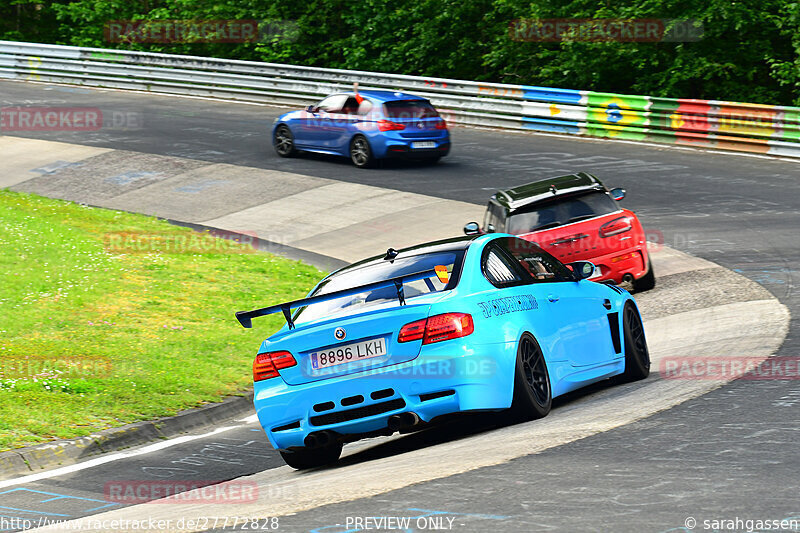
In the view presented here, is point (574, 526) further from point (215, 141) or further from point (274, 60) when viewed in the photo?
point (274, 60)

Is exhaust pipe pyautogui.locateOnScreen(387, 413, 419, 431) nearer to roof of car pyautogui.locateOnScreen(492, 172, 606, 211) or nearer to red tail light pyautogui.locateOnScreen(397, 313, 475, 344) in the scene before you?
red tail light pyautogui.locateOnScreen(397, 313, 475, 344)

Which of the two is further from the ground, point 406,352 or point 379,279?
point 379,279

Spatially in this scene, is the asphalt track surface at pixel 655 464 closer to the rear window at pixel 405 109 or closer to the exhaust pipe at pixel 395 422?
the exhaust pipe at pixel 395 422

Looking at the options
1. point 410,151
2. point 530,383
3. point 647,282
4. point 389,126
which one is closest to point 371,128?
point 389,126

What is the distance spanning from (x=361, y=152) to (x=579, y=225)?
11.9 metres

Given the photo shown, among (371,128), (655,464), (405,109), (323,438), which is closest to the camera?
(655,464)

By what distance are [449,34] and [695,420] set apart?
2969 cm

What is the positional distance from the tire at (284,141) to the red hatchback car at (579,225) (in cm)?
1282

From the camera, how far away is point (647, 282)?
1473 centimetres

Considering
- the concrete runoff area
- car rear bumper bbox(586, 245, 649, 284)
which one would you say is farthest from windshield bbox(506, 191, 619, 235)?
the concrete runoff area

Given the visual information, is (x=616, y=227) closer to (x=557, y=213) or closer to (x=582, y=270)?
(x=557, y=213)

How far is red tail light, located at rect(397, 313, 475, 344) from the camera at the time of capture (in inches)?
286

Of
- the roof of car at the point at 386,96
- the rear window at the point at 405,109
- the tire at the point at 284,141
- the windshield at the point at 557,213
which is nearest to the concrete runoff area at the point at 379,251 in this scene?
the windshield at the point at 557,213

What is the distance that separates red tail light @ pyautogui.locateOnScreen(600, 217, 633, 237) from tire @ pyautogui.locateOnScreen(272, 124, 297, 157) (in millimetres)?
13674
